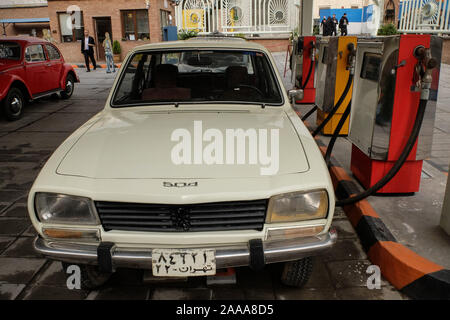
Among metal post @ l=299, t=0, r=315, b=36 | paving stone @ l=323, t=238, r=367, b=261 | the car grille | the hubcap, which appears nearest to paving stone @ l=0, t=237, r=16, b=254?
the car grille

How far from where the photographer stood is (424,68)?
10.8 feet

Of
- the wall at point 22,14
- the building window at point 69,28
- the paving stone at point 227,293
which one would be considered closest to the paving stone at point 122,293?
the paving stone at point 227,293

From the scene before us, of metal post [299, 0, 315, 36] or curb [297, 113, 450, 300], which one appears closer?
curb [297, 113, 450, 300]

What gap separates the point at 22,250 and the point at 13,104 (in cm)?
628

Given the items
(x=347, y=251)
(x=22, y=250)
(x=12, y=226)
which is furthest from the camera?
(x=12, y=226)

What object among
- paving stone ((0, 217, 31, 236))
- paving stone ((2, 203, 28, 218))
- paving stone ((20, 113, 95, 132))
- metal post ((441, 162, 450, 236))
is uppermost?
metal post ((441, 162, 450, 236))

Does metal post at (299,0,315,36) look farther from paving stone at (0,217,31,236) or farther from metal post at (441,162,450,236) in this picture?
paving stone at (0,217,31,236)

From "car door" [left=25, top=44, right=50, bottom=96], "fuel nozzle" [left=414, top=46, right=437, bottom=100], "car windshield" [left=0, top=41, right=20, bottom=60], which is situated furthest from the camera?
"car door" [left=25, top=44, right=50, bottom=96]

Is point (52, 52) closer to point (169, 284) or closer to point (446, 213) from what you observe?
point (169, 284)

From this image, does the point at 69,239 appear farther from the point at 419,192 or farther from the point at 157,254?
the point at 419,192

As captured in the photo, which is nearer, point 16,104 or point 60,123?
point 60,123

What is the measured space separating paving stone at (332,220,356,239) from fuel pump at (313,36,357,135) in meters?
1.92

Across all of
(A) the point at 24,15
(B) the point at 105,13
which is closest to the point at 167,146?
(B) the point at 105,13

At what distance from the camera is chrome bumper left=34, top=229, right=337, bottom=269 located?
7.54ft
